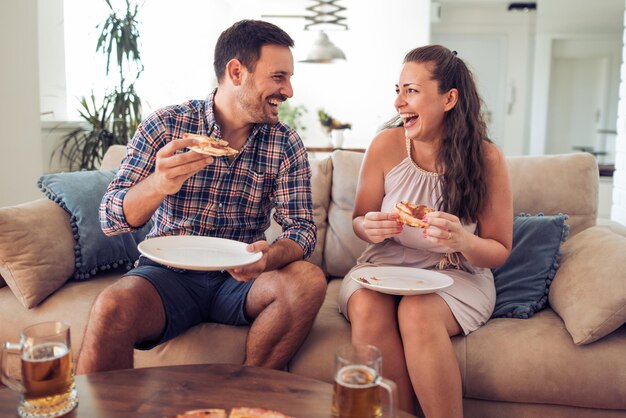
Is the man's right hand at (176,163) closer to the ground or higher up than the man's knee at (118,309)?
higher up

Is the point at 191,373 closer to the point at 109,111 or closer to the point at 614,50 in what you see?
the point at 109,111

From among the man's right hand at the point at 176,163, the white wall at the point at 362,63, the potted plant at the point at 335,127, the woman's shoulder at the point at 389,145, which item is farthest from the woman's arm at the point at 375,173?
the white wall at the point at 362,63

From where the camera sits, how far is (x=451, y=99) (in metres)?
2.01

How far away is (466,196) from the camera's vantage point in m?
1.92

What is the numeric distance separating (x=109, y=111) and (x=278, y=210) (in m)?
2.64

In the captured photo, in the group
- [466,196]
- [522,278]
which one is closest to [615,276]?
[522,278]

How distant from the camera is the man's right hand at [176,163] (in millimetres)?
1566

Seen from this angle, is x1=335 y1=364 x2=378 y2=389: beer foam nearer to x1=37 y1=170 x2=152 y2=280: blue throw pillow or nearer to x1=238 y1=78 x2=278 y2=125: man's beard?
x1=238 y1=78 x2=278 y2=125: man's beard

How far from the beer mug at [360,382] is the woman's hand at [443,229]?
79 cm

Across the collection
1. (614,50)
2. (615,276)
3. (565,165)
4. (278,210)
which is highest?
(614,50)

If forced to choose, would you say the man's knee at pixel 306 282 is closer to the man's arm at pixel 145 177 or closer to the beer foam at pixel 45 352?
the man's arm at pixel 145 177

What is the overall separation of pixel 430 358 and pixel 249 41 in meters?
1.14

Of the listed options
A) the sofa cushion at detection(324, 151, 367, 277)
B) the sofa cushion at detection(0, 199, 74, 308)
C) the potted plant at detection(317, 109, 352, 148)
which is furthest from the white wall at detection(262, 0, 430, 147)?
the sofa cushion at detection(0, 199, 74, 308)

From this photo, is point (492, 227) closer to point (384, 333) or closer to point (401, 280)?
point (401, 280)
